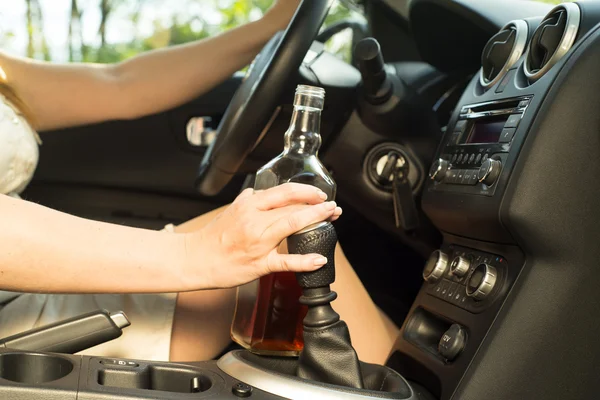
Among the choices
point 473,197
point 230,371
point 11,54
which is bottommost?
point 230,371

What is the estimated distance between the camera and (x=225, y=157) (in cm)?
107

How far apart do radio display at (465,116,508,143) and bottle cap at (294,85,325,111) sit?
0.75 feet

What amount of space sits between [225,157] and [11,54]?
53cm

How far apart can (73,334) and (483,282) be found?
0.45 metres

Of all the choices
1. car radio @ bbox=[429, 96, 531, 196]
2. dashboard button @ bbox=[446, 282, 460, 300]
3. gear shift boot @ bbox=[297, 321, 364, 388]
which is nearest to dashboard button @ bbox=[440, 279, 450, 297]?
dashboard button @ bbox=[446, 282, 460, 300]

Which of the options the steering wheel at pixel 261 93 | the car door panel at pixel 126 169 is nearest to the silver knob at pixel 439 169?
the steering wheel at pixel 261 93

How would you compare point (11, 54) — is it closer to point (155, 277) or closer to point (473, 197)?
point (155, 277)

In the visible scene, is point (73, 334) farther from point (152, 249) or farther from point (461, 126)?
point (461, 126)

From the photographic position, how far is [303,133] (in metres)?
0.80

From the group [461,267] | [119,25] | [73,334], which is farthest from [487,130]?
[119,25]

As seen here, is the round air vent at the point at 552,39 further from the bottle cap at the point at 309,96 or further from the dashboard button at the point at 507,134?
the bottle cap at the point at 309,96

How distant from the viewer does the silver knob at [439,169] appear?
92 centimetres

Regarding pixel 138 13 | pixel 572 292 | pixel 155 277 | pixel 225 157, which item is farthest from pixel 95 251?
pixel 138 13

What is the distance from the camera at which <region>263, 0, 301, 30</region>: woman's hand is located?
1.28m
